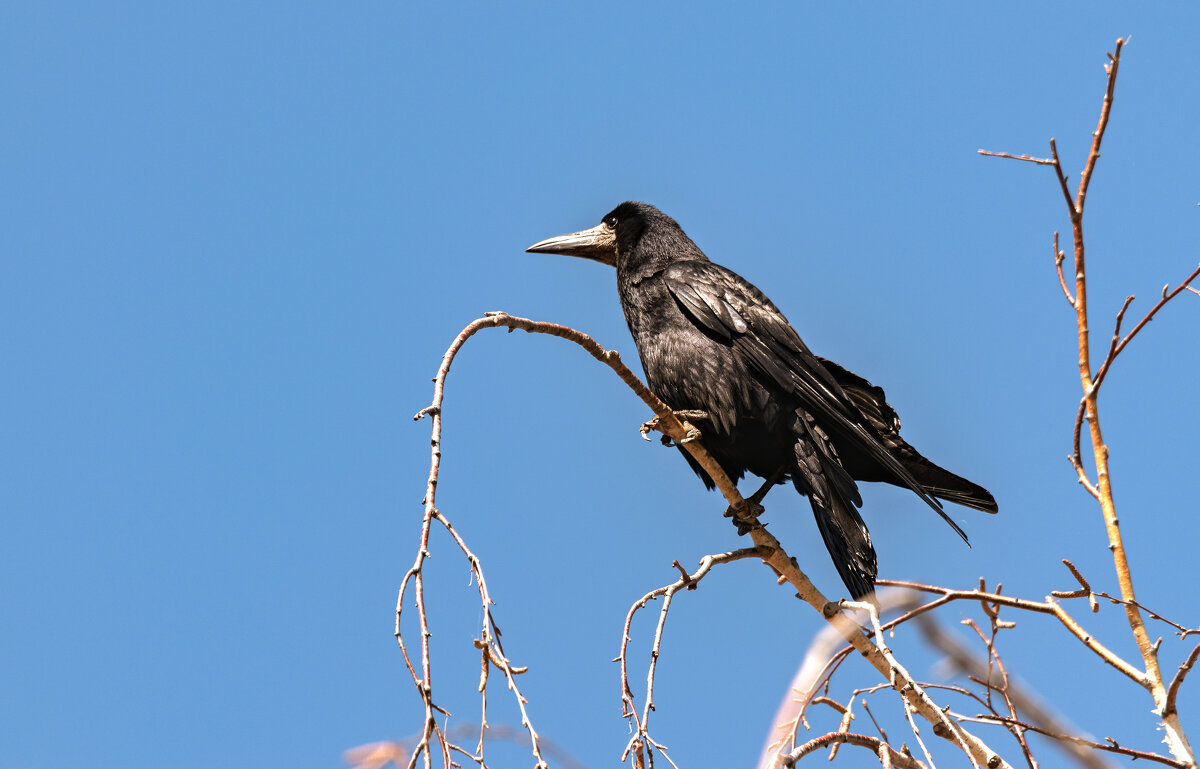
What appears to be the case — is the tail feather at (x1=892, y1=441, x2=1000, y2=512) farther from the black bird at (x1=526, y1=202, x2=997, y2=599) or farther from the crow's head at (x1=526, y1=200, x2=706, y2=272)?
the crow's head at (x1=526, y1=200, x2=706, y2=272)

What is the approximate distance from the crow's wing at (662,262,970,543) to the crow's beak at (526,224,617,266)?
1156mm

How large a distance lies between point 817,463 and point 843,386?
569 millimetres

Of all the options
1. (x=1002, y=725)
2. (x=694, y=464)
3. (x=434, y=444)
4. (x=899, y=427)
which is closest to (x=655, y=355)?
(x=694, y=464)

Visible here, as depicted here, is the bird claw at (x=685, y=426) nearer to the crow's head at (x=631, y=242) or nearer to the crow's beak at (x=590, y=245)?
the crow's head at (x=631, y=242)

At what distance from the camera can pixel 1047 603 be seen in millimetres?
2336

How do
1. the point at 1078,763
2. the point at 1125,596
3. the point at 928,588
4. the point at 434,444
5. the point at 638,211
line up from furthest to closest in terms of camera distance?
the point at 638,211, the point at 434,444, the point at 928,588, the point at 1125,596, the point at 1078,763

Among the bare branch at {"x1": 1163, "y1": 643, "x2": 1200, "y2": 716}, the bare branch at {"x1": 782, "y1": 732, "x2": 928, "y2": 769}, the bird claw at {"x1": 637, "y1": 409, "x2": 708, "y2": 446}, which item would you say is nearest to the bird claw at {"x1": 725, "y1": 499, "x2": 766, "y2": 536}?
the bird claw at {"x1": 637, "y1": 409, "x2": 708, "y2": 446}

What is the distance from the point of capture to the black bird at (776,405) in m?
4.80

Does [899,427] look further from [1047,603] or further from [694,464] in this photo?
[1047,603]

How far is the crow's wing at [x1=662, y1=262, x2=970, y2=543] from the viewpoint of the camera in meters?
4.92

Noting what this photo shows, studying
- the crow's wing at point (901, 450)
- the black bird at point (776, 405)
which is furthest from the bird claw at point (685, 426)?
the crow's wing at point (901, 450)

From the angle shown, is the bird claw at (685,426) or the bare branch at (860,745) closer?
the bare branch at (860,745)

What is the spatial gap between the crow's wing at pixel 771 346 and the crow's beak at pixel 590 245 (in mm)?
1156

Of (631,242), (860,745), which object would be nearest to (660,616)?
(860,745)
